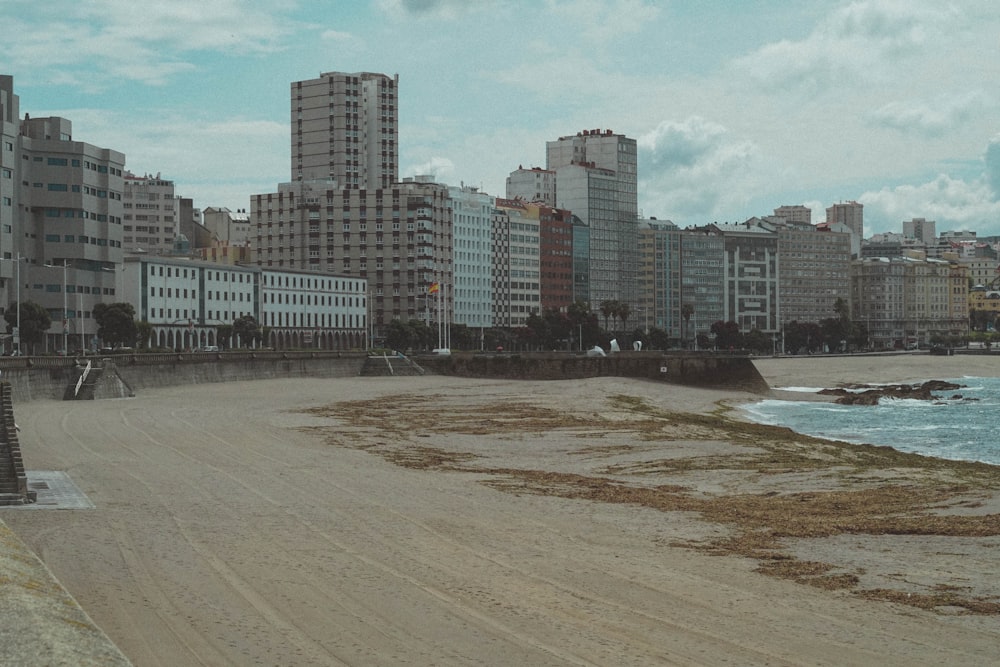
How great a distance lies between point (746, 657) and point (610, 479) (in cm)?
1930

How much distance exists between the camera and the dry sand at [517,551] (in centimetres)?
1484

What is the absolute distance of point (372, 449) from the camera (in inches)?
1656

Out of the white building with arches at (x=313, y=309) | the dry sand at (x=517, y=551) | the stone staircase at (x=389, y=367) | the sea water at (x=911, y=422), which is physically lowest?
the sea water at (x=911, y=422)

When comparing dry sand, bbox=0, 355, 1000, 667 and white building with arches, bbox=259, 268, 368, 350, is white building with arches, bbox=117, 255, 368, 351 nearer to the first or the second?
white building with arches, bbox=259, 268, 368, 350

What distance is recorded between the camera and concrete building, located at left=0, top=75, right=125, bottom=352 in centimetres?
12250

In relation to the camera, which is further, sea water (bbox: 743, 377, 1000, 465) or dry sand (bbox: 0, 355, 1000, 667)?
sea water (bbox: 743, 377, 1000, 465)

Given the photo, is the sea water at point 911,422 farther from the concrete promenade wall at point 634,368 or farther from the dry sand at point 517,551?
the concrete promenade wall at point 634,368

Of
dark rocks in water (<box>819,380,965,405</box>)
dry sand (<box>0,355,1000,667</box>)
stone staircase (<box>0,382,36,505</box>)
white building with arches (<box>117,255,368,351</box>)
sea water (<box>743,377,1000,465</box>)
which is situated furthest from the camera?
white building with arches (<box>117,255,368,351</box>)

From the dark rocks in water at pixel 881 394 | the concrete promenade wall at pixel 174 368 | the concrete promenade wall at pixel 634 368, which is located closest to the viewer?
the concrete promenade wall at pixel 174 368

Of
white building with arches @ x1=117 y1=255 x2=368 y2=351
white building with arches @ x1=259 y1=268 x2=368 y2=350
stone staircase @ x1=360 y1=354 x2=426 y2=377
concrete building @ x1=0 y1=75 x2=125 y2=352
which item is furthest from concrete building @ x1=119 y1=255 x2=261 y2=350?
stone staircase @ x1=360 y1=354 x2=426 y2=377

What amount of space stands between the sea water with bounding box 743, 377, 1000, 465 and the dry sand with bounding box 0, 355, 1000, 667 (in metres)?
8.00

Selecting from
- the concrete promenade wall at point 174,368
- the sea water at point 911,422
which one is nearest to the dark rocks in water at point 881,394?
the sea water at point 911,422

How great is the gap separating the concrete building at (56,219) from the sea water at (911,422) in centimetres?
7495

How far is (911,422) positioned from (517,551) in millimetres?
50405
